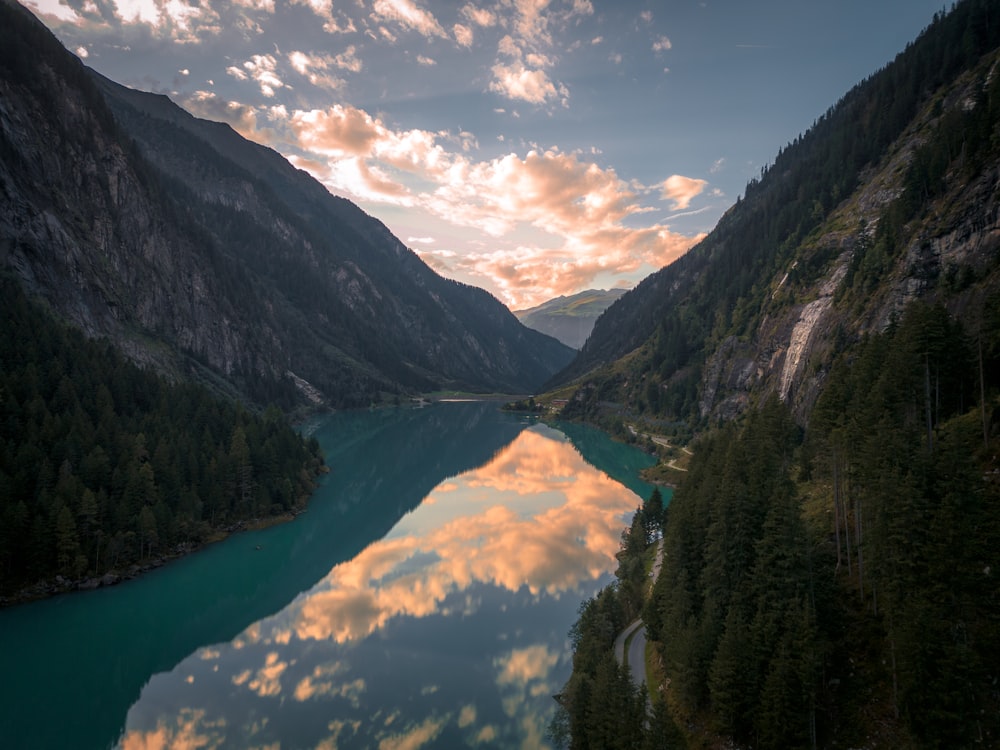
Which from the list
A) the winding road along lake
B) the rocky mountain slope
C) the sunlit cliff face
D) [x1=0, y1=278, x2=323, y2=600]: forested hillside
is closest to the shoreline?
[x1=0, y1=278, x2=323, y2=600]: forested hillside

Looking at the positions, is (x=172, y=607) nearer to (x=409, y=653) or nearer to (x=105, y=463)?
(x=105, y=463)

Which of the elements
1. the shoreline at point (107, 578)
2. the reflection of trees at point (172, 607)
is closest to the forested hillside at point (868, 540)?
the reflection of trees at point (172, 607)

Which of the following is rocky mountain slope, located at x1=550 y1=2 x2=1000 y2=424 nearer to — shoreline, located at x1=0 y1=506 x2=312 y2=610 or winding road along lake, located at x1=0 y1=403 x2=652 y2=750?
winding road along lake, located at x1=0 y1=403 x2=652 y2=750

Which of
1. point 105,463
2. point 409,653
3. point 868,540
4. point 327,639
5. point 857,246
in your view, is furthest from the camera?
point 857,246

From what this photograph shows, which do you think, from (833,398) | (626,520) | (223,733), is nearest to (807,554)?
(833,398)

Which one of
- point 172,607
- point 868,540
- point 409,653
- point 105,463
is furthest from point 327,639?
point 868,540

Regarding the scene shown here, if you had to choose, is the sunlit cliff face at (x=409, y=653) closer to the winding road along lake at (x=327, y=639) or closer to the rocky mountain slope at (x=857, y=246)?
the winding road along lake at (x=327, y=639)
